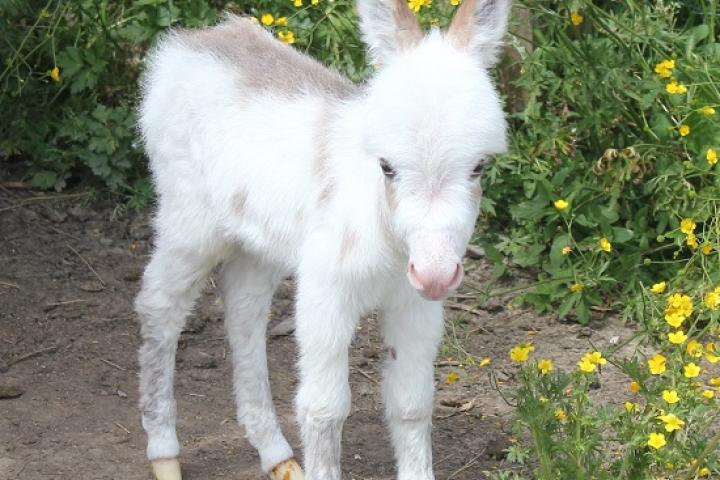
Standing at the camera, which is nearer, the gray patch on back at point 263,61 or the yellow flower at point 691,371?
the yellow flower at point 691,371

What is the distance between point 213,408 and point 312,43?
1799mm

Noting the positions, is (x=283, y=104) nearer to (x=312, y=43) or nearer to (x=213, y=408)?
(x=213, y=408)

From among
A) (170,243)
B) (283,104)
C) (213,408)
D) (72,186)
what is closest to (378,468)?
(213,408)

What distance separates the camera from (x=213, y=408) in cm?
482

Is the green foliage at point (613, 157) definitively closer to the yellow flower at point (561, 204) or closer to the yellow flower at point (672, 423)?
the yellow flower at point (561, 204)

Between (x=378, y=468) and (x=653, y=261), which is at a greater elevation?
(x=653, y=261)

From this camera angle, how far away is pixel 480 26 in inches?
136

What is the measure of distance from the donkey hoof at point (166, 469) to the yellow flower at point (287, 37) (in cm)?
192

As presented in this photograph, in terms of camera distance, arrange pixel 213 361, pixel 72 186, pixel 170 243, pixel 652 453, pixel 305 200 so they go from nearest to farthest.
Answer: pixel 652 453 < pixel 305 200 < pixel 170 243 < pixel 213 361 < pixel 72 186

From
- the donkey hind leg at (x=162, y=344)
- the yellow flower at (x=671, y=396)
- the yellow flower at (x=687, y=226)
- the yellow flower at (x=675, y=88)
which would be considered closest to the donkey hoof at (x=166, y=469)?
the donkey hind leg at (x=162, y=344)

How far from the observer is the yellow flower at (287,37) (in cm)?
527

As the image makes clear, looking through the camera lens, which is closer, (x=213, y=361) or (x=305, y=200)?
(x=305, y=200)

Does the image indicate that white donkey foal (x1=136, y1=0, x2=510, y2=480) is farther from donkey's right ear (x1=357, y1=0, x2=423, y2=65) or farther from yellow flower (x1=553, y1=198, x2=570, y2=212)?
yellow flower (x1=553, y1=198, x2=570, y2=212)

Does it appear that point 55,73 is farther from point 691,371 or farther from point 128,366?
point 691,371
